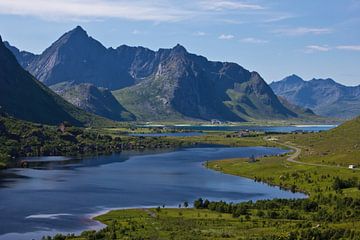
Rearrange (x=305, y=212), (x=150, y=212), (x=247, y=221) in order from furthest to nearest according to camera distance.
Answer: (x=150, y=212) < (x=305, y=212) < (x=247, y=221)

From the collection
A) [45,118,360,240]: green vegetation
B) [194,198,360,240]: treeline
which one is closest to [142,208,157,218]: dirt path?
[45,118,360,240]: green vegetation

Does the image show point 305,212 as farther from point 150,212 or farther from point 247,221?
point 150,212

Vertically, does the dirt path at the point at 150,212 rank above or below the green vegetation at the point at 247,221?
below

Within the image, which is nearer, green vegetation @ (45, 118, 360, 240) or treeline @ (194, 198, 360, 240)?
treeline @ (194, 198, 360, 240)

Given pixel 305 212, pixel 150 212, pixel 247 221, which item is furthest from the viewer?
pixel 150 212

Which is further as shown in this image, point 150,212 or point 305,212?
point 150,212

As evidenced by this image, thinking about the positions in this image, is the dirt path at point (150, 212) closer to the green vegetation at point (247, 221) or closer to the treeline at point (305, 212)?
the green vegetation at point (247, 221)

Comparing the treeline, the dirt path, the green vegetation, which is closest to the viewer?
the treeline

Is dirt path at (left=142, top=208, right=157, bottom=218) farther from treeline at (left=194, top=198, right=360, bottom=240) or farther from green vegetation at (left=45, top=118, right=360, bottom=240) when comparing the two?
treeline at (left=194, top=198, right=360, bottom=240)

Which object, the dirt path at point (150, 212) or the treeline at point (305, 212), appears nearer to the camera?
the treeline at point (305, 212)

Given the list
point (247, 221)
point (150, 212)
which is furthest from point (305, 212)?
point (150, 212)

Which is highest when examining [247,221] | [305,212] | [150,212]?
[305,212]

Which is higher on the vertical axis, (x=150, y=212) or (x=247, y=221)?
(x=247, y=221)

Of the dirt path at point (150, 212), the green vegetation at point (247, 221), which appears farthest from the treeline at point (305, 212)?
the dirt path at point (150, 212)
